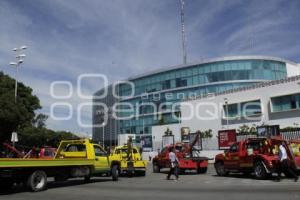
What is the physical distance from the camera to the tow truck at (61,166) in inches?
572

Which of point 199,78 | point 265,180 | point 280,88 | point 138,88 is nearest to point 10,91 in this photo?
point 280,88

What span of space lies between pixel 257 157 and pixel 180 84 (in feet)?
215

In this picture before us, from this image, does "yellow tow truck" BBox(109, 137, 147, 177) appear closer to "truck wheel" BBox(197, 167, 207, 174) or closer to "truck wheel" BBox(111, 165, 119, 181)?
"truck wheel" BBox(111, 165, 119, 181)

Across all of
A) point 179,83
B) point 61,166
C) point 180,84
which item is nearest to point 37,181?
point 61,166

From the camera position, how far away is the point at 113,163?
20875 millimetres

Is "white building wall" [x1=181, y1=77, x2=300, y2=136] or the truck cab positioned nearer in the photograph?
the truck cab

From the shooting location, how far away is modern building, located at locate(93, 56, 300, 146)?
2980 inches

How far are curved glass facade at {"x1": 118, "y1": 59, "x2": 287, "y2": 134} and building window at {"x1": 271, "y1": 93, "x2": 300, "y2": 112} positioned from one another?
3431cm

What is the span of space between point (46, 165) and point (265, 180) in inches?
399

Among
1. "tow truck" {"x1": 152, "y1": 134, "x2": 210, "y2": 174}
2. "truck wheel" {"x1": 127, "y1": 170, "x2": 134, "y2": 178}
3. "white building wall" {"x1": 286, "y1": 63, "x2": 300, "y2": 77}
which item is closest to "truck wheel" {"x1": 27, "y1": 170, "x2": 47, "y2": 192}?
"truck wheel" {"x1": 127, "y1": 170, "x2": 134, "y2": 178}

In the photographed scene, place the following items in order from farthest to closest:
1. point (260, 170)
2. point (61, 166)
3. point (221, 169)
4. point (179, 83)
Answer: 1. point (179, 83)
2. point (221, 169)
3. point (260, 170)
4. point (61, 166)

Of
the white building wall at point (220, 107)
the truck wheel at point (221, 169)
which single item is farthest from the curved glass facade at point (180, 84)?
the truck wheel at point (221, 169)

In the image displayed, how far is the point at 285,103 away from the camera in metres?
40.0

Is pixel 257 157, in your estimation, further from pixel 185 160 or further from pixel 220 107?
pixel 220 107
